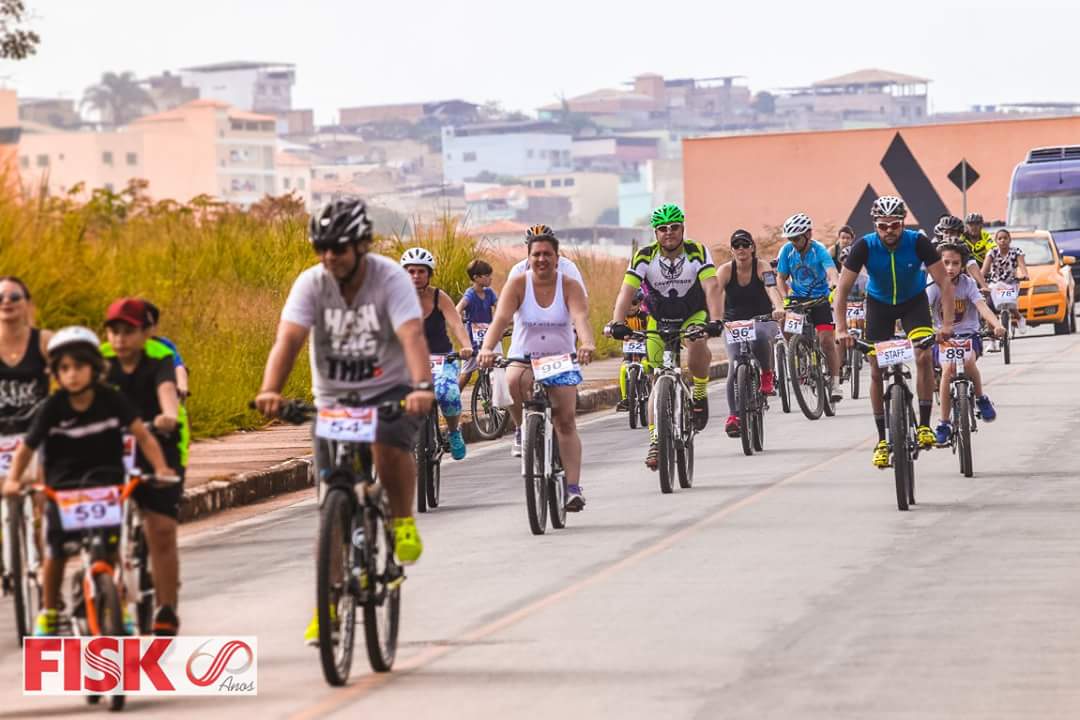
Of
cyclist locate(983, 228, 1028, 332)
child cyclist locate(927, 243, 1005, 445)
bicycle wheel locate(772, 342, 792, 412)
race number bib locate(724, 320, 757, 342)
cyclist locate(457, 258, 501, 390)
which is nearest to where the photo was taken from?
child cyclist locate(927, 243, 1005, 445)

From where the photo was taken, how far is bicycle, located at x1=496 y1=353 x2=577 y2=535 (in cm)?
1385

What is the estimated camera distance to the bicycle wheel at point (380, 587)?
914 centimetres

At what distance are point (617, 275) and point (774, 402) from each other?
18.4m

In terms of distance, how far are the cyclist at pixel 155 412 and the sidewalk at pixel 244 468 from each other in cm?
612

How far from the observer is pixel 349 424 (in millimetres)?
9086

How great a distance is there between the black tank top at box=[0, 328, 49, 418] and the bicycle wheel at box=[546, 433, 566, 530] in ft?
13.6

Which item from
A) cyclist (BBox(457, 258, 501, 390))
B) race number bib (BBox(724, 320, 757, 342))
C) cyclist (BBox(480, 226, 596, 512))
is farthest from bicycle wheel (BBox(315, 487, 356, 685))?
cyclist (BBox(457, 258, 501, 390))

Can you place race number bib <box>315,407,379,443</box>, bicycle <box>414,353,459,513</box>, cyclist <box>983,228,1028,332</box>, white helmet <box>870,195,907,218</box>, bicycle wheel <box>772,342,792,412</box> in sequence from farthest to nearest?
cyclist <box>983,228,1028,332</box> < bicycle wheel <box>772,342,792,412</box> < bicycle <box>414,353,459,513</box> < white helmet <box>870,195,907,218</box> < race number bib <box>315,407,379,443</box>

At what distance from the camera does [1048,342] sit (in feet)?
119

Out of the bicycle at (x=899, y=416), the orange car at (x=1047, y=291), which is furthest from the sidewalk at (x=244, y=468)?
the orange car at (x=1047, y=291)

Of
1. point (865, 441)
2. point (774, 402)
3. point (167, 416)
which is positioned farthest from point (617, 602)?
point (774, 402)

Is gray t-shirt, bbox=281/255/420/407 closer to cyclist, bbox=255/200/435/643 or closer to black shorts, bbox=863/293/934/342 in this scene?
cyclist, bbox=255/200/435/643

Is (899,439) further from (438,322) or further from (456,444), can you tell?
(456,444)

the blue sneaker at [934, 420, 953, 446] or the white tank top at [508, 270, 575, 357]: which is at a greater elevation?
the white tank top at [508, 270, 575, 357]
